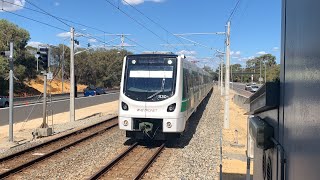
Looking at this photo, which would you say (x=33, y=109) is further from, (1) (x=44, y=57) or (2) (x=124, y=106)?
(2) (x=124, y=106)

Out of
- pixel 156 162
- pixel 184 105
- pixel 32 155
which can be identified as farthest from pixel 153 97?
pixel 32 155

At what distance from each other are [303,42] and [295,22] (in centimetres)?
28

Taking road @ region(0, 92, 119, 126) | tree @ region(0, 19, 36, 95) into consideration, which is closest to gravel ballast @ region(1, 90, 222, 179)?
road @ region(0, 92, 119, 126)

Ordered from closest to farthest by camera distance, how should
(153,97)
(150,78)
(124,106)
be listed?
(153,97), (124,106), (150,78)

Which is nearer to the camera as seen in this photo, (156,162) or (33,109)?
(156,162)

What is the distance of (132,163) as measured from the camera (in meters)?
11.0

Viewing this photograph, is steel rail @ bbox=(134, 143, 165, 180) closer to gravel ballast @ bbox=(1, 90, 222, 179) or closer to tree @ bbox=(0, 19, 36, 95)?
gravel ballast @ bbox=(1, 90, 222, 179)

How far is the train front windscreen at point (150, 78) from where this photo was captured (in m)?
13.2

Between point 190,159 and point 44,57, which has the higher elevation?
point 44,57

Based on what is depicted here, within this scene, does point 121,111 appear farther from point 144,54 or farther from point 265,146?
point 265,146

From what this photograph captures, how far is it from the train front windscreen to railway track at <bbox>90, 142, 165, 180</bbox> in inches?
69.5

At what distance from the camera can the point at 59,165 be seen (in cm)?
1071

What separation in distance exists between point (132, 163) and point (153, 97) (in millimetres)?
2855

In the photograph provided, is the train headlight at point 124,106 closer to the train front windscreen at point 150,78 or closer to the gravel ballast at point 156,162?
the train front windscreen at point 150,78
